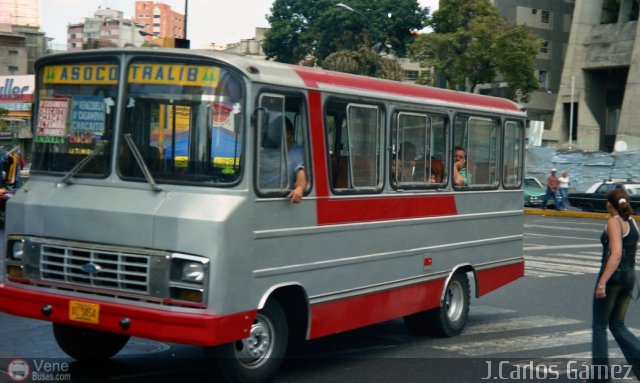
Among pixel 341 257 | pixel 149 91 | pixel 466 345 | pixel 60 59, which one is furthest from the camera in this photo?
pixel 466 345

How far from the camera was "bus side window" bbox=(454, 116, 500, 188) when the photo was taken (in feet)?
36.0

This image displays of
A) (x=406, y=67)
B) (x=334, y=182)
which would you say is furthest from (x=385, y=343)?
(x=406, y=67)

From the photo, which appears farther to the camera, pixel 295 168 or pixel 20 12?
pixel 20 12

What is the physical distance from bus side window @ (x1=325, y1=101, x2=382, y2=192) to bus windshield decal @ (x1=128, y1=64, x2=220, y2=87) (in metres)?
1.46

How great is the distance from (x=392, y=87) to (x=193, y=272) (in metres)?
3.45

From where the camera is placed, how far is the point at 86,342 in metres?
8.62

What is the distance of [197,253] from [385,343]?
12.2ft

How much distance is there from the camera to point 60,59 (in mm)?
8227

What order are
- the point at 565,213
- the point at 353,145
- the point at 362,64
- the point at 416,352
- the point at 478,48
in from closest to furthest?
the point at 353,145, the point at 416,352, the point at 565,213, the point at 362,64, the point at 478,48

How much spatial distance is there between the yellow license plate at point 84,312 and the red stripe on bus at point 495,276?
5288 mm

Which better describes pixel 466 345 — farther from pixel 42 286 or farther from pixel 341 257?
pixel 42 286

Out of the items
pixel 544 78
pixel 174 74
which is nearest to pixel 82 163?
pixel 174 74

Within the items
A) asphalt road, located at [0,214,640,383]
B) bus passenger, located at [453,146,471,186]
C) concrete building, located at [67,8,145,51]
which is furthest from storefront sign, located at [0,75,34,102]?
bus passenger, located at [453,146,471,186]

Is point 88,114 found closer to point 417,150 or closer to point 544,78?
point 417,150
